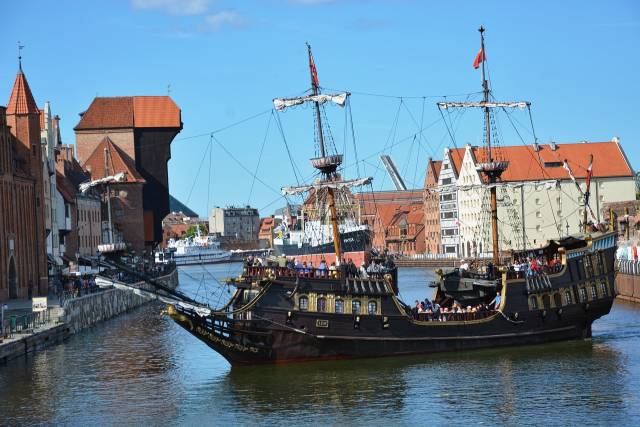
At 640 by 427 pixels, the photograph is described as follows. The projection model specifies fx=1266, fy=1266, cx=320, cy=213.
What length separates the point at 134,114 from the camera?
13150cm

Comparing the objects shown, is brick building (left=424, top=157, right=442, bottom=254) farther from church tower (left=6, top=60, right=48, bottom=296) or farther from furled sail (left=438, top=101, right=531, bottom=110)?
furled sail (left=438, top=101, right=531, bottom=110)

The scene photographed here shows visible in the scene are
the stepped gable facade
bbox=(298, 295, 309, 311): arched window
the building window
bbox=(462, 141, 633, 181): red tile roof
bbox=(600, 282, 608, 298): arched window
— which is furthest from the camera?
bbox=(462, 141, 633, 181): red tile roof

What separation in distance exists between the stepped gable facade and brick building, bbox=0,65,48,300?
4762cm

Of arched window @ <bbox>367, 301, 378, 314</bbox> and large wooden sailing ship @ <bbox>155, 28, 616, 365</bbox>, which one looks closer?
Answer: large wooden sailing ship @ <bbox>155, 28, 616, 365</bbox>

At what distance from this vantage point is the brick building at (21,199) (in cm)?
7312

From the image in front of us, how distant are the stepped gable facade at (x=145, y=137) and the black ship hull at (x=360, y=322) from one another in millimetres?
77773

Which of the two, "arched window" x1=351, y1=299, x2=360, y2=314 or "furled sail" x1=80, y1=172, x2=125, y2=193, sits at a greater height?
"furled sail" x1=80, y1=172, x2=125, y2=193

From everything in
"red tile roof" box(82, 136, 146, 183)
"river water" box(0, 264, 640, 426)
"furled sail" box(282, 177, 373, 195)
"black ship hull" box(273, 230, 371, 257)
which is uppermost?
"red tile roof" box(82, 136, 146, 183)

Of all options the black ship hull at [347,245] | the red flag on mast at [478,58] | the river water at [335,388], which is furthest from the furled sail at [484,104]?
the black ship hull at [347,245]

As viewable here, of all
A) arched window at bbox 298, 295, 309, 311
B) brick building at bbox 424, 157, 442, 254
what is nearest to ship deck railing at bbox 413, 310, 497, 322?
arched window at bbox 298, 295, 309, 311

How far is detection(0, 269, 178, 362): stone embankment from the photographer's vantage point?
54.3 m

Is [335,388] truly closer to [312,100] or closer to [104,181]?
[312,100]

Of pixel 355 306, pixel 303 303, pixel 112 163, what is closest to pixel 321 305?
pixel 303 303

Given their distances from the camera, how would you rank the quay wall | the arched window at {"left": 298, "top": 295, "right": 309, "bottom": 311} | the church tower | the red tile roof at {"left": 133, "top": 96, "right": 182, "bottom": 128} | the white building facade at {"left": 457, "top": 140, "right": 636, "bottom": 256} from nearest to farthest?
the arched window at {"left": 298, "top": 295, "right": 309, "bottom": 311}, the quay wall, the church tower, the red tile roof at {"left": 133, "top": 96, "right": 182, "bottom": 128}, the white building facade at {"left": 457, "top": 140, "right": 636, "bottom": 256}
